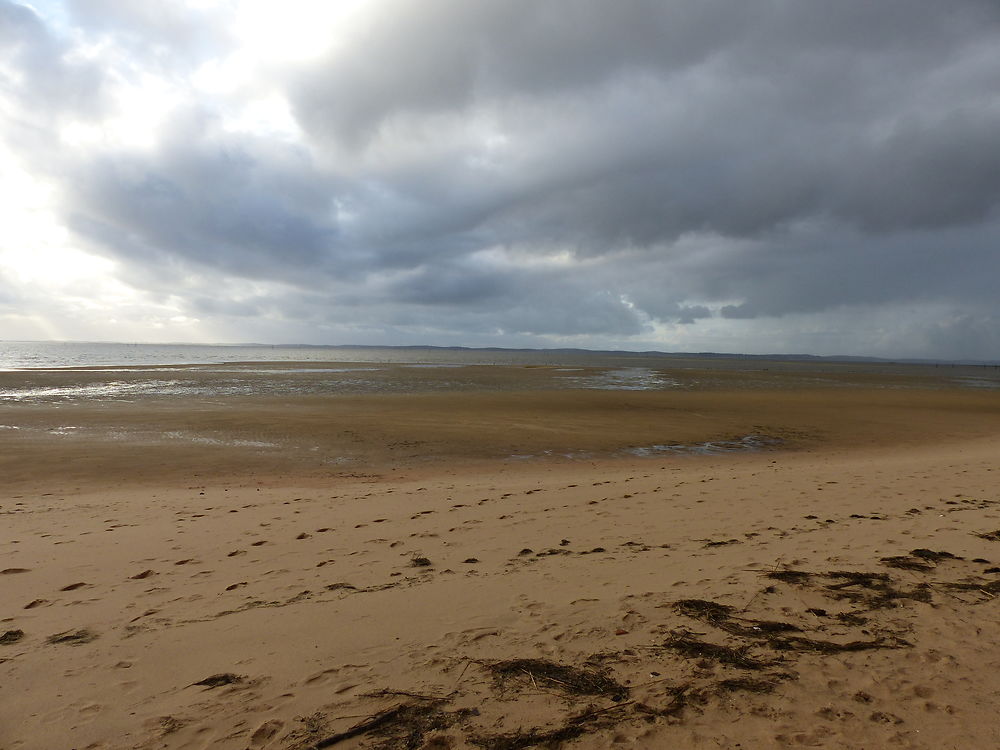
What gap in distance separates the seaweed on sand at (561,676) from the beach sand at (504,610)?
0.02m

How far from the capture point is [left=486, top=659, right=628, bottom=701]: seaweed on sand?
356 cm

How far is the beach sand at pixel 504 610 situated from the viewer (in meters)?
3.32

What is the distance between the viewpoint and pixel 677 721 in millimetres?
3248

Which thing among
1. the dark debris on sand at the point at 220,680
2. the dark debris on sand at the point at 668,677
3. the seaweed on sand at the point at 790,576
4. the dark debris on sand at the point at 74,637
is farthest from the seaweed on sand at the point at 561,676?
the dark debris on sand at the point at 74,637

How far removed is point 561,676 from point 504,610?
1.19 metres

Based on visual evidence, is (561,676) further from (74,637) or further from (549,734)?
(74,637)

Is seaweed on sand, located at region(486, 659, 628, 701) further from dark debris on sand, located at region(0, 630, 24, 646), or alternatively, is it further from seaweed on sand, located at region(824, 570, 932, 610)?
dark debris on sand, located at region(0, 630, 24, 646)

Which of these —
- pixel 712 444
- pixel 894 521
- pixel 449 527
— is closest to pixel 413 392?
pixel 712 444

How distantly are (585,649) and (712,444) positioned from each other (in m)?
14.8

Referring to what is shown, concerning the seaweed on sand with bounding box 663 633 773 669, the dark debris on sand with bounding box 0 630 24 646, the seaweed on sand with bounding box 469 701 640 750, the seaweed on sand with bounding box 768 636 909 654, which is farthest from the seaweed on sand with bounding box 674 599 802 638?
the dark debris on sand with bounding box 0 630 24 646

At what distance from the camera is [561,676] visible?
373cm

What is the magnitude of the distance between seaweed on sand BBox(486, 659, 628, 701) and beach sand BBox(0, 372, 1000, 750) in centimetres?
2

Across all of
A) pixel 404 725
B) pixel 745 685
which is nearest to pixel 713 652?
pixel 745 685

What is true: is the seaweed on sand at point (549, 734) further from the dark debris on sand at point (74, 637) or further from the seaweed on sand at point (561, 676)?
the dark debris on sand at point (74, 637)
